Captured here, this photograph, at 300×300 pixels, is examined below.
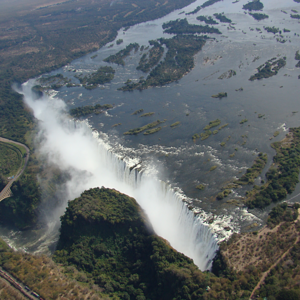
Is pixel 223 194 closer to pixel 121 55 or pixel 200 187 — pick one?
pixel 200 187

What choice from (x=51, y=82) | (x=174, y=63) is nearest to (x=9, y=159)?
(x=51, y=82)

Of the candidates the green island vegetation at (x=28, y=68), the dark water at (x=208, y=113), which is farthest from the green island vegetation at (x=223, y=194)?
the green island vegetation at (x=28, y=68)

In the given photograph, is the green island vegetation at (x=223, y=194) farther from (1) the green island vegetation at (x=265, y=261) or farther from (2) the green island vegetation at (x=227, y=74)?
(2) the green island vegetation at (x=227, y=74)

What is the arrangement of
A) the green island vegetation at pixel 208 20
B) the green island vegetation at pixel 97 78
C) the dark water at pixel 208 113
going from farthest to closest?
the green island vegetation at pixel 208 20, the green island vegetation at pixel 97 78, the dark water at pixel 208 113

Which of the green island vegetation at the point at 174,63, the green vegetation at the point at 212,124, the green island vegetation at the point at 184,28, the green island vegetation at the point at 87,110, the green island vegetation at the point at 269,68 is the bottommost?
the green vegetation at the point at 212,124

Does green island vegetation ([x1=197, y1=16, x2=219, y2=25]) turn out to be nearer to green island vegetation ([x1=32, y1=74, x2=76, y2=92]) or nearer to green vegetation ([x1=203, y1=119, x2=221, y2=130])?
green island vegetation ([x1=32, y1=74, x2=76, y2=92])

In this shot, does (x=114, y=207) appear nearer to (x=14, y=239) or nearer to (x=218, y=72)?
(x=14, y=239)
